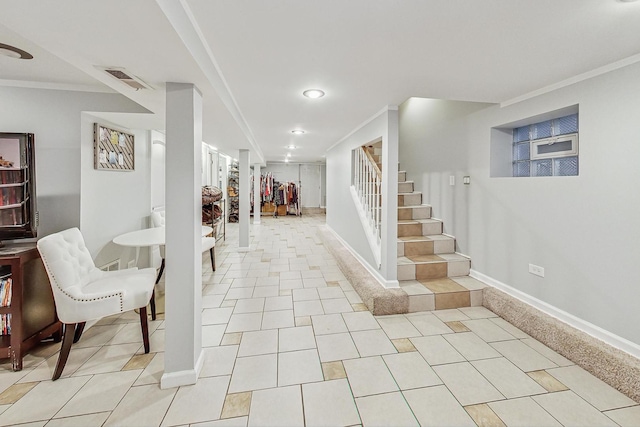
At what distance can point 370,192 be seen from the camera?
3.80 meters

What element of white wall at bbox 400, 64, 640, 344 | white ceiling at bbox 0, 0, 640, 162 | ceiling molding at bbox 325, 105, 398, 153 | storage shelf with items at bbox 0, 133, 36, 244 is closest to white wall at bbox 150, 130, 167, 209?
white ceiling at bbox 0, 0, 640, 162

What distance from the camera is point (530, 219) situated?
2502 millimetres

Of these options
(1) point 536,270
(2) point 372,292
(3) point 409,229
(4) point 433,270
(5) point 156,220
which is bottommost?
(2) point 372,292

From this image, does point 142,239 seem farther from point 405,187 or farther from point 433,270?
point 405,187

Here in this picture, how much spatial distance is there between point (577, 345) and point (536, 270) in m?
0.67

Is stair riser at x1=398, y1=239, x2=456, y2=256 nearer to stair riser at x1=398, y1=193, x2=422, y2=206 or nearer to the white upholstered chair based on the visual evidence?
stair riser at x1=398, y1=193, x2=422, y2=206

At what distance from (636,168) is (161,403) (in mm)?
3318

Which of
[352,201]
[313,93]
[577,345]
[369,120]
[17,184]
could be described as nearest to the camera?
[577,345]

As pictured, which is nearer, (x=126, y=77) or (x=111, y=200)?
(x=126, y=77)

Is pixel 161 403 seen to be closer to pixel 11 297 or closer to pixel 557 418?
pixel 11 297

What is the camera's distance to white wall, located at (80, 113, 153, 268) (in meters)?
2.54

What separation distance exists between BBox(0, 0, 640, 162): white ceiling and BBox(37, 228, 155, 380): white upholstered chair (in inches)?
47.4

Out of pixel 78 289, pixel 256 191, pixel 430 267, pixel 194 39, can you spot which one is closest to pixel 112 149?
pixel 78 289

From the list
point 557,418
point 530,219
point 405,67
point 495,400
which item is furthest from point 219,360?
point 530,219
